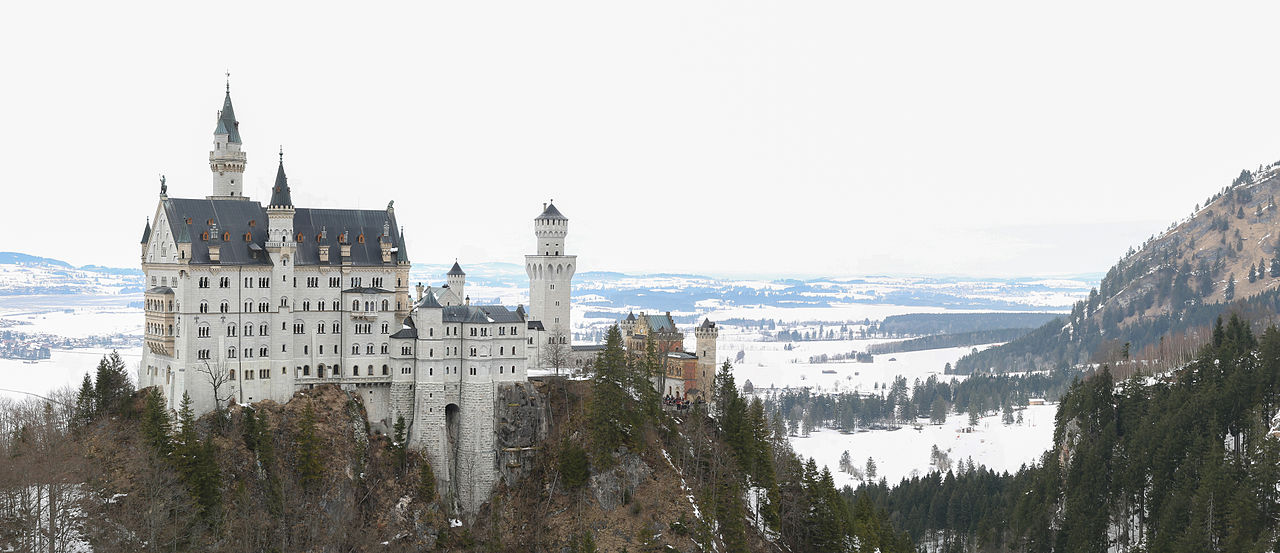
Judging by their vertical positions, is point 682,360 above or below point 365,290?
below

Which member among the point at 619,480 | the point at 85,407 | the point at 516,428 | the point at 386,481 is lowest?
the point at 386,481

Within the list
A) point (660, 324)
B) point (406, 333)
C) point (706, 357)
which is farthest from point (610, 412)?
point (660, 324)

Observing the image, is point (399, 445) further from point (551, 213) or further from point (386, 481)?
point (551, 213)

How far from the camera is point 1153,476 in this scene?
126688 mm

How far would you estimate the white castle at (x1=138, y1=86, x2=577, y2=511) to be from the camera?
321 feet

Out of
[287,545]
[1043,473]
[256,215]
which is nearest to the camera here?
[287,545]

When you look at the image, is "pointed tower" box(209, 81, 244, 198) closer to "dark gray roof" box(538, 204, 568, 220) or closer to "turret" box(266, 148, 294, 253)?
"turret" box(266, 148, 294, 253)

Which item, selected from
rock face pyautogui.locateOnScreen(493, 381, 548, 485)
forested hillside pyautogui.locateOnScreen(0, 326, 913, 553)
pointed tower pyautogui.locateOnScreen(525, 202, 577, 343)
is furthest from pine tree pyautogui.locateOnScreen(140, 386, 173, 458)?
pointed tower pyautogui.locateOnScreen(525, 202, 577, 343)

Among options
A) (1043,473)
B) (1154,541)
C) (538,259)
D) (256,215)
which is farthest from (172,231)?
(1043,473)

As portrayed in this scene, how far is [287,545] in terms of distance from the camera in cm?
9294

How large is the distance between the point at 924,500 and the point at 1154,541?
51996 mm

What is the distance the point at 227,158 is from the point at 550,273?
34015mm

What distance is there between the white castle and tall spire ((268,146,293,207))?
114 mm

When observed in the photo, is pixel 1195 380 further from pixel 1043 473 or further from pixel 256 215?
pixel 256 215
